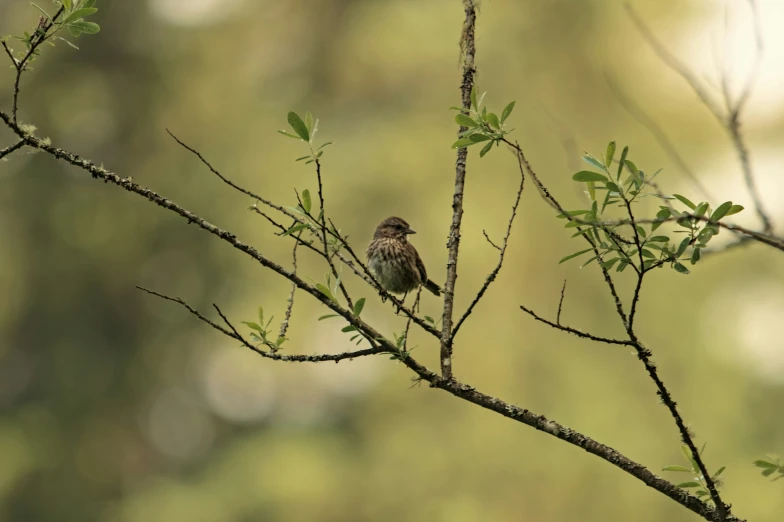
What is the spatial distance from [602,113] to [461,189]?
12.0 meters

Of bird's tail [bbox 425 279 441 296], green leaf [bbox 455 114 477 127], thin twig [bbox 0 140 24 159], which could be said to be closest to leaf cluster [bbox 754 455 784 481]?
green leaf [bbox 455 114 477 127]

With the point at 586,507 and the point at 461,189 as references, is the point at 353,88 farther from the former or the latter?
the point at 461,189

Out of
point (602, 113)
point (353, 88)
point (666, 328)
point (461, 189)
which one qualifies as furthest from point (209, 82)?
point (461, 189)

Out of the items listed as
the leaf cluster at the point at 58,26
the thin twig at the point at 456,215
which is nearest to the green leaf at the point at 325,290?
the thin twig at the point at 456,215

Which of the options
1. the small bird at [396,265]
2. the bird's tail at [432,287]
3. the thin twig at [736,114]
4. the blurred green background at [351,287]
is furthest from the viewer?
the blurred green background at [351,287]

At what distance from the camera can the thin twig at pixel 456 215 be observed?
254cm

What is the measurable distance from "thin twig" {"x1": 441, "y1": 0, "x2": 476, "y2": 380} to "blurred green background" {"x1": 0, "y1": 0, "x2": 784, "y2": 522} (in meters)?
7.04

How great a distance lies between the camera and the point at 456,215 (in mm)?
2748

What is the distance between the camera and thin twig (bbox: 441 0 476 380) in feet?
8.32

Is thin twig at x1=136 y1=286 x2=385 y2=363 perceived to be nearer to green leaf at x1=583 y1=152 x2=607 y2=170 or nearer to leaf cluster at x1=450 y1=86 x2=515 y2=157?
leaf cluster at x1=450 y1=86 x2=515 y2=157

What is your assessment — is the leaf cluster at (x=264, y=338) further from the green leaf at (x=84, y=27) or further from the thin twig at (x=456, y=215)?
the green leaf at (x=84, y=27)

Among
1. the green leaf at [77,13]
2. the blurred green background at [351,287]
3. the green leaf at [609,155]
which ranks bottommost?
the green leaf at [609,155]

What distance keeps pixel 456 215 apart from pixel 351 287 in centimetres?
935

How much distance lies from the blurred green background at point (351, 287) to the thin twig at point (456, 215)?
7.04 metres
